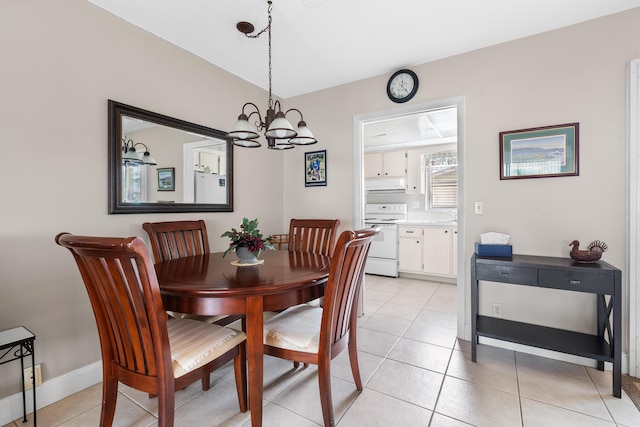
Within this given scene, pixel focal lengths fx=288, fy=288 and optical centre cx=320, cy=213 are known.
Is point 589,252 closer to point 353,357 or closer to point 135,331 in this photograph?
point 353,357

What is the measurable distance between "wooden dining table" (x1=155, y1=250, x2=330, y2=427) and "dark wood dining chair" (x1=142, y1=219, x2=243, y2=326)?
51cm

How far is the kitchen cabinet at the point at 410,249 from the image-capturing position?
454 cm

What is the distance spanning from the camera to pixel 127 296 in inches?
43.7

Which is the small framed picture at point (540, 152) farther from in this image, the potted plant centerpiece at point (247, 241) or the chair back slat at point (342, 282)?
the potted plant centerpiece at point (247, 241)

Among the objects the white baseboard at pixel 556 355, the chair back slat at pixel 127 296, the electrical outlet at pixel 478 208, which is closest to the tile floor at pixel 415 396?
the white baseboard at pixel 556 355

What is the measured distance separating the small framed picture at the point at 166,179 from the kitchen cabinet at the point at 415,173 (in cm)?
392

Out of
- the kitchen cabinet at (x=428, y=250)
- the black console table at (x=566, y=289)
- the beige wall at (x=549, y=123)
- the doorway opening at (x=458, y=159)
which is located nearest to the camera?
the black console table at (x=566, y=289)

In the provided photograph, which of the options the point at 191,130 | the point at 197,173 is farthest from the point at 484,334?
the point at 191,130

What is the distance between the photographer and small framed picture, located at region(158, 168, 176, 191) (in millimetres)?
2275

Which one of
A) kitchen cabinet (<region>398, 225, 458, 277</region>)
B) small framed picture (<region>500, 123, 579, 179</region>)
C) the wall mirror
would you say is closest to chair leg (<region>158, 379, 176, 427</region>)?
the wall mirror

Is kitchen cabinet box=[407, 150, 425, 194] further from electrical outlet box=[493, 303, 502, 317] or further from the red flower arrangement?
the red flower arrangement

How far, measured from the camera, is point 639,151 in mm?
1939

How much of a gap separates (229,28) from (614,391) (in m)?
3.56

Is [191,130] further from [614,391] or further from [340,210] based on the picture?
[614,391]
